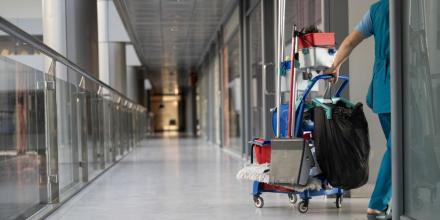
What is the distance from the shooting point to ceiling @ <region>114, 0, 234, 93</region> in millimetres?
12680

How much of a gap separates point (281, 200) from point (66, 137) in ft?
6.43

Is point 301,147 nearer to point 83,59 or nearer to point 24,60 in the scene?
point 24,60

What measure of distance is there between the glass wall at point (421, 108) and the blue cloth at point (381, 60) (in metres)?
0.42

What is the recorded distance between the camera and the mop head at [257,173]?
4.28 metres

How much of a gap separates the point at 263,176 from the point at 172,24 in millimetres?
11399

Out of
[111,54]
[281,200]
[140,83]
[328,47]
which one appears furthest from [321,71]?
[140,83]

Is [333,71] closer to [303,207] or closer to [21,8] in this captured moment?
[303,207]

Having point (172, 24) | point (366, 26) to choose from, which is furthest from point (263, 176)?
point (172, 24)

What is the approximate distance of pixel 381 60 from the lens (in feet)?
11.7

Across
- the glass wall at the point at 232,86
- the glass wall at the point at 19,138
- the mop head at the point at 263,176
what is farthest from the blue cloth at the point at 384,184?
the glass wall at the point at 232,86

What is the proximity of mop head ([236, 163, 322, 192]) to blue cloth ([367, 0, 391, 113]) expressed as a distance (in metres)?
0.76

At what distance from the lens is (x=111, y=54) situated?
21.1 metres

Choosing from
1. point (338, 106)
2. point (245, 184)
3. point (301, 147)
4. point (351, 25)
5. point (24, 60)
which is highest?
point (351, 25)

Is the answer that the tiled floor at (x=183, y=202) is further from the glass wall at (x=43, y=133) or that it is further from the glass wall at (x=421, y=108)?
the glass wall at (x=421, y=108)
